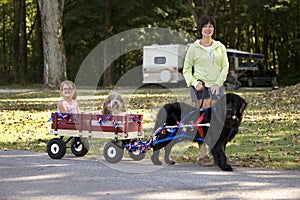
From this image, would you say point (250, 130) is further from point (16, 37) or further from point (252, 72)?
point (16, 37)

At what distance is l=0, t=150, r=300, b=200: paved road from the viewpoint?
649 centimetres

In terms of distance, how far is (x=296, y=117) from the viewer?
14.9m

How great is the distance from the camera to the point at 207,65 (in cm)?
854

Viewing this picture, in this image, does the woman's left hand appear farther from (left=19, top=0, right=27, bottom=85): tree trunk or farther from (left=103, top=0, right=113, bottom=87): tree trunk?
(left=19, top=0, right=27, bottom=85): tree trunk

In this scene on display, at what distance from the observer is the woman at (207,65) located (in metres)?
8.48

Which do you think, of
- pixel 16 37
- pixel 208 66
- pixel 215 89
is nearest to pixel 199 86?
pixel 215 89

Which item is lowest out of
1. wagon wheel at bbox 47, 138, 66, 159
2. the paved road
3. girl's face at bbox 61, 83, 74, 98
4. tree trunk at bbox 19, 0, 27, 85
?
the paved road

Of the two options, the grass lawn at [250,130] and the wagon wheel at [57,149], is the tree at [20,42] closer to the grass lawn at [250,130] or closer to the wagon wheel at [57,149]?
the grass lawn at [250,130]

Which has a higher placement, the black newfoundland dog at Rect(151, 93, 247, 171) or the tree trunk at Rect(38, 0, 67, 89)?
the tree trunk at Rect(38, 0, 67, 89)

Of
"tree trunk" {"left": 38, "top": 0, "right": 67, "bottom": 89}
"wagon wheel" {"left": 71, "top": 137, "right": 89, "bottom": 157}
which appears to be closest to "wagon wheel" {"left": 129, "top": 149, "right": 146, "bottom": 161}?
"wagon wheel" {"left": 71, "top": 137, "right": 89, "bottom": 157}

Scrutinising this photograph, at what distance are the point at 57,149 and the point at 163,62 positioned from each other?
2682 cm

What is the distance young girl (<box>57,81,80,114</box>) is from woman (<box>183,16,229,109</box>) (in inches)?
75.4

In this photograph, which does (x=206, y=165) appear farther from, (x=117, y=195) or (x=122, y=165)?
(x=117, y=195)

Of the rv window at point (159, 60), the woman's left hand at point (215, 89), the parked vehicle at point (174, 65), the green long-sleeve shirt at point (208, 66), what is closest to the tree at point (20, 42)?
the parked vehicle at point (174, 65)
